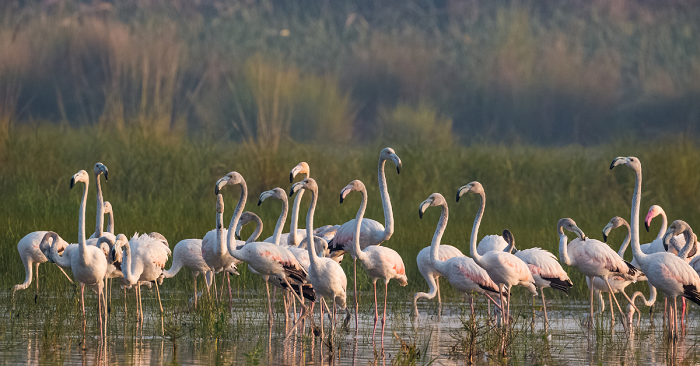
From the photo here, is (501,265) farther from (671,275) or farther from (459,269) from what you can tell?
(671,275)

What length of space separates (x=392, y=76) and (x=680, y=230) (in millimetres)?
29854

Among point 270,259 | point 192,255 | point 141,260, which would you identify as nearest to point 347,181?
point 192,255

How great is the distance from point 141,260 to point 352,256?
88.4 inches

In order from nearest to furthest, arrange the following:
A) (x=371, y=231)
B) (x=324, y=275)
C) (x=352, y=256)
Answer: (x=324, y=275), (x=352, y=256), (x=371, y=231)

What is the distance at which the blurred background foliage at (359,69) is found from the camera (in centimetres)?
2739

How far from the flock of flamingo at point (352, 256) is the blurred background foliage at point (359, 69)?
11539 mm

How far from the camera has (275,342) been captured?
10031 mm

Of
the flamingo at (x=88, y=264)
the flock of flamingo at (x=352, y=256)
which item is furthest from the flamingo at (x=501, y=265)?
the flamingo at (x=88, y=264)

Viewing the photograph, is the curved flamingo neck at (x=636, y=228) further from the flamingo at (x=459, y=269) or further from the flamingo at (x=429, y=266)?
the flamingo at (x=429, y=266)

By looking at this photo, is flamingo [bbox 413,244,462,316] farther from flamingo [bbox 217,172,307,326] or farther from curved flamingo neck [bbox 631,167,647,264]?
curved flamingo neck [bbox 631,167,647,264]

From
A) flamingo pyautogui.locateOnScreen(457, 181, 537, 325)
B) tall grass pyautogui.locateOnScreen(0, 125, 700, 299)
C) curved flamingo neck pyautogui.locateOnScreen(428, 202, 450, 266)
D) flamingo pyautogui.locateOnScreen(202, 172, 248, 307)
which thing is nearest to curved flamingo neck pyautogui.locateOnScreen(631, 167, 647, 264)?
flamingo pyautogui.locateOnScreen(457, 181, 537, 325)

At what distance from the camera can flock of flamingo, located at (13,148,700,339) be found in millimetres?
10188

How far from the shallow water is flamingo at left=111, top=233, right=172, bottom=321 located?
42 cm

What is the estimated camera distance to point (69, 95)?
40.8 metres
